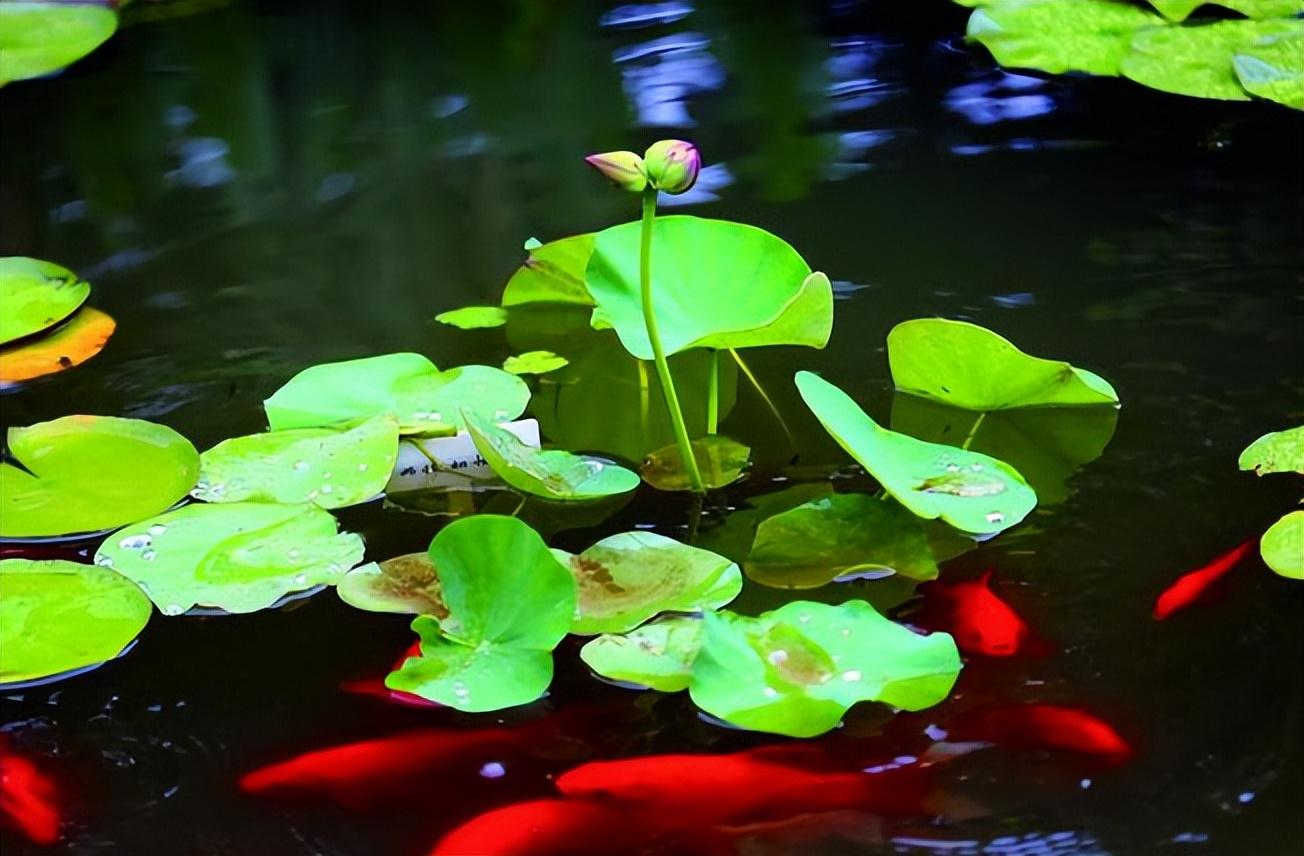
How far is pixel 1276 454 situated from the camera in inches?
39.8

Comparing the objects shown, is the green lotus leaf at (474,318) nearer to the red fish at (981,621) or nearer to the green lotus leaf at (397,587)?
the green lotus leaf at (397,587)

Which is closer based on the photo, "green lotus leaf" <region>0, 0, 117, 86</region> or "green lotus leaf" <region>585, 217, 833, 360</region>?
"green lotus leaf" <region>585, 217, 833, 360</region>

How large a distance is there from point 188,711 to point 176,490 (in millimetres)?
197

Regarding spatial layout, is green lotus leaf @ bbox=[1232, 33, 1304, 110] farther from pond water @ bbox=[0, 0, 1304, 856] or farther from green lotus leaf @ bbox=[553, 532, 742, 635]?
green lotus leaf @ bbox=[553, 532, 742, 635]

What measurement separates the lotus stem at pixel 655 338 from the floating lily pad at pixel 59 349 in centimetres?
54

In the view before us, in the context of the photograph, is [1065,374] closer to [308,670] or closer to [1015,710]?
[1015,710]

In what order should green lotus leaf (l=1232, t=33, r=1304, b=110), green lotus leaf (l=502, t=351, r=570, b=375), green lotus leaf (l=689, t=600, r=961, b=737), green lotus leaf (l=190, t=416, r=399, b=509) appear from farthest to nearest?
1. green lotus leaf (l=1232, t=33, r=1304, b=110)
2. green lotus leaf (l=502, t=351, r=570, b=375)
3. green lotus leaf (l=190, t=416, r=399, b=509)
4. green lotus leaf (l=689, t=600, r=961, b=737)

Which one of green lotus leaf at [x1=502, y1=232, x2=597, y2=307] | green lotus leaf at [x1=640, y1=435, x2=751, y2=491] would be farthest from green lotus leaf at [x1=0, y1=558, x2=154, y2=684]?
green lotus leaf at [x1=502, y1=232, x2=597, y2=307]

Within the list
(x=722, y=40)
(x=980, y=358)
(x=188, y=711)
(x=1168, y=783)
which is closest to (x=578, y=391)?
(x=980, y=358)

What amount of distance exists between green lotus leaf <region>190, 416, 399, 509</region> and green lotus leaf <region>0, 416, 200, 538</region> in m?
0.02

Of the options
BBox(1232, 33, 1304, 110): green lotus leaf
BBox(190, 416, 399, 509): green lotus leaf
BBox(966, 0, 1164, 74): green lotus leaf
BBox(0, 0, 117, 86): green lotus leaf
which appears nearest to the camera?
BBox(190, 416, 399, 509): green lotus leaf

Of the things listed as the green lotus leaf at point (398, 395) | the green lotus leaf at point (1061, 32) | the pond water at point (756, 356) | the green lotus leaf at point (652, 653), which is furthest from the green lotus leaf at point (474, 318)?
the green lotus leaf at point (1061, 32)

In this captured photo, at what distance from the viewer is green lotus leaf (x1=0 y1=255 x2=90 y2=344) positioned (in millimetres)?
1225

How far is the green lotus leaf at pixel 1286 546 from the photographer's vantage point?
901 millimetres
